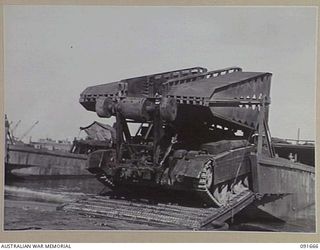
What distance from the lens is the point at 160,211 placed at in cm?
383

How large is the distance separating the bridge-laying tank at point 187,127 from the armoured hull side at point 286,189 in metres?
0.07

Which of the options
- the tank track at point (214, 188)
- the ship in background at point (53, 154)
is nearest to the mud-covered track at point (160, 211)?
the tank track at point (214, 188)

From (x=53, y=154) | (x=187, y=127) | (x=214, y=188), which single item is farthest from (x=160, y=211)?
(x=53, y=154)

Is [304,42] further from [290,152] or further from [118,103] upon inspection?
[118,103]

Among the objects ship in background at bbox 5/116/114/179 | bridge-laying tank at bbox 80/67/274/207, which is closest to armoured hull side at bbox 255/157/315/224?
bridge-laying tank at bbox 80/67/274/207

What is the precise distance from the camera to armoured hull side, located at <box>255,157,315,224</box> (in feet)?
12.2

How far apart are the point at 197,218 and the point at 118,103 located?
2.30 feet

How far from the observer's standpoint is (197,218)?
3.75 m

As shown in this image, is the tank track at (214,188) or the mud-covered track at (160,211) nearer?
the mud-covered track at (160,211)

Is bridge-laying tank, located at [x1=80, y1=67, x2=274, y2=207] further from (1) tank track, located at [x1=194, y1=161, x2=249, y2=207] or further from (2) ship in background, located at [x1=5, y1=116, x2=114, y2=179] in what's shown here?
(2) ship in background, located at [x1=5, y1=116, x2=114, y2=179]

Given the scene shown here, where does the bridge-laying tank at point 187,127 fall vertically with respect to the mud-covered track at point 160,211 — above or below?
above

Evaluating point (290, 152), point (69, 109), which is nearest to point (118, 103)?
point (69, 109)

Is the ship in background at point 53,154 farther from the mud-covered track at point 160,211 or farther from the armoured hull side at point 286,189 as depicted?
the armoured hull side at point 286,189

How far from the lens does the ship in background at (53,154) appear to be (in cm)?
380
